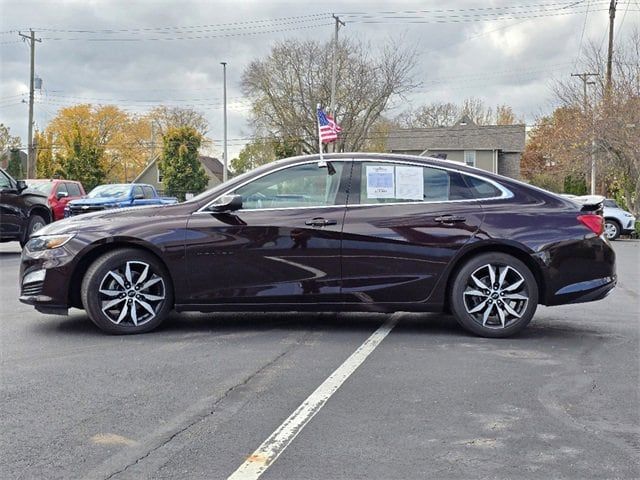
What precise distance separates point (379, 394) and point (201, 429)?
3.87 feet

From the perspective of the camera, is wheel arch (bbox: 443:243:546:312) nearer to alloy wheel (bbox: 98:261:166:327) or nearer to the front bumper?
alloy wheel (bbox: 98:261:166:327)

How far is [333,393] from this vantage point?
4.34 meters

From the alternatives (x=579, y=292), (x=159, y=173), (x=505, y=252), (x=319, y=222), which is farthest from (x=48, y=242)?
(x=159, y=173)

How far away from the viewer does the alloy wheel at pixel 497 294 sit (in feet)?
19.3

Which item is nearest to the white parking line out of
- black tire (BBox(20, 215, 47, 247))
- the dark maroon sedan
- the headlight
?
the dark maroon sedan

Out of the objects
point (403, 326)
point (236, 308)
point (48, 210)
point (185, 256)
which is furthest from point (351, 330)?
point (48, 210)

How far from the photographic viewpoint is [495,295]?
5.89 meters

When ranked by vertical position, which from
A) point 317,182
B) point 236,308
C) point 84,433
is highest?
point 317,182

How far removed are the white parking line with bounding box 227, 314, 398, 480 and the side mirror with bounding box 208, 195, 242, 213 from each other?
1.56 metres

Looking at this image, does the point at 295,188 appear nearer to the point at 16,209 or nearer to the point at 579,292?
the point at 579,292

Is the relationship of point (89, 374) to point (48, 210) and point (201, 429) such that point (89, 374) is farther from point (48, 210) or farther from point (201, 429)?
point (48, 210)

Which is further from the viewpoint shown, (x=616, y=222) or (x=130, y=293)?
(x=616, y=222)

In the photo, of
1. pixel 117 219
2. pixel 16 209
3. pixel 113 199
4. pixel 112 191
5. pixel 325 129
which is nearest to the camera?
pixel 117 219

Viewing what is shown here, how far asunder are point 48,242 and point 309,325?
7.88 ft
